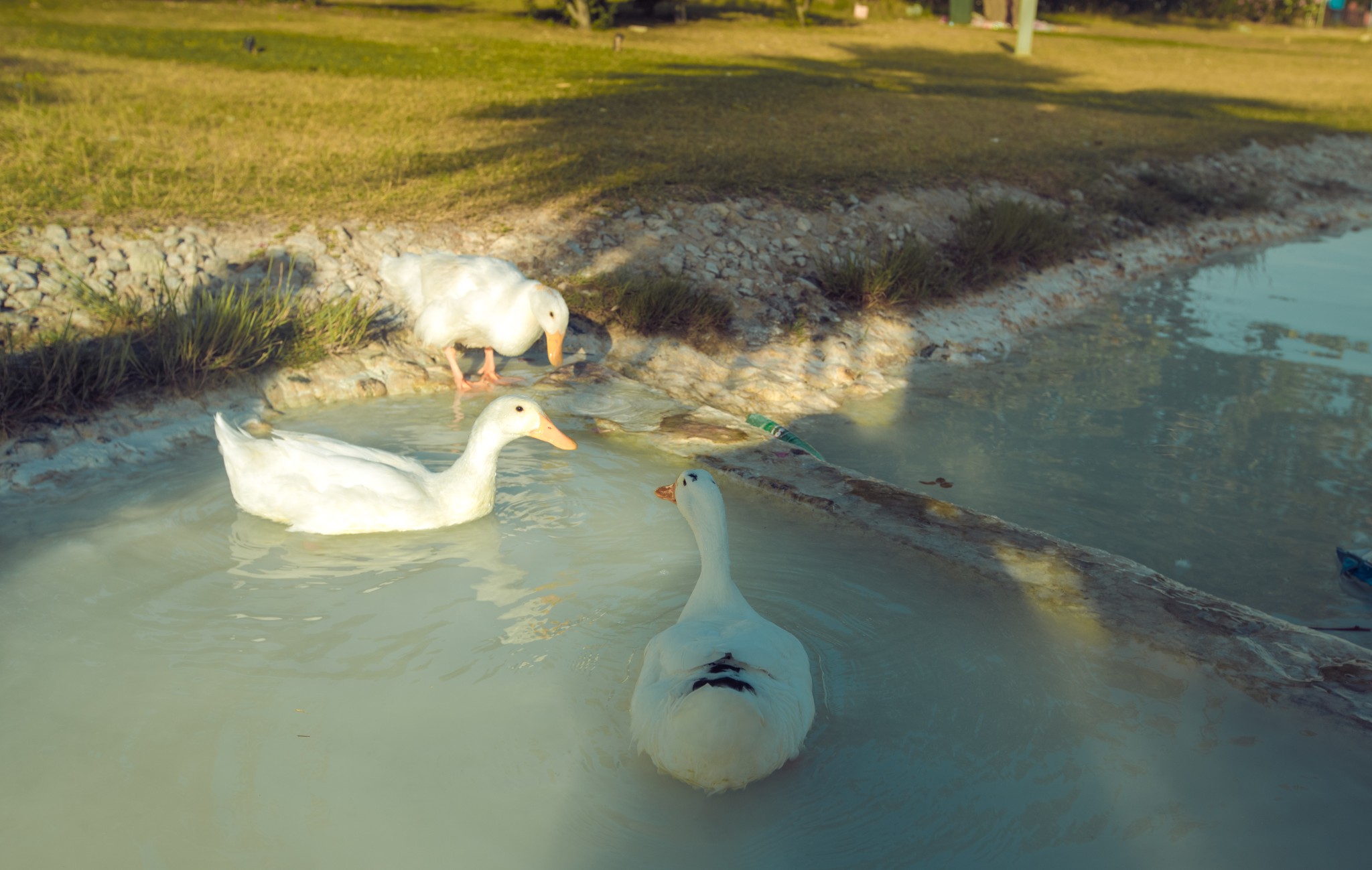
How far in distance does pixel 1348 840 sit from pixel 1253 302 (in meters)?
7.96

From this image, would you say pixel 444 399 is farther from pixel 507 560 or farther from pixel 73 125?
pixel 73 125

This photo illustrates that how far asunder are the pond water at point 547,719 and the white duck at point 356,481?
4.9 inches

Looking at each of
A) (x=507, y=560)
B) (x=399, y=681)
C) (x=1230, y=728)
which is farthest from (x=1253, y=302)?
(x=399, y=681)

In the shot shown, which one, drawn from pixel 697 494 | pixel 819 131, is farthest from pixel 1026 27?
pixel 697 494

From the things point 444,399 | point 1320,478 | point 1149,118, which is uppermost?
point 1149,118

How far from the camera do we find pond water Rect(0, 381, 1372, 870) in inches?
109

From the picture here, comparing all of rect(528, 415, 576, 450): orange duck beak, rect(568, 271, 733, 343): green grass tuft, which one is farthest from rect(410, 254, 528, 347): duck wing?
rect(528, 415, 576, 450): orange duck beak

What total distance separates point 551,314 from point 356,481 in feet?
6.19

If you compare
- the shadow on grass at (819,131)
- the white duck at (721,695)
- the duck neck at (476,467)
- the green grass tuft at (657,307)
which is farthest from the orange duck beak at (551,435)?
the shadow on grass at (819,131)

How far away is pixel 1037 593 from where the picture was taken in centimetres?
390

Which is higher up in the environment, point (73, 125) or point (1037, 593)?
point (73, 125)

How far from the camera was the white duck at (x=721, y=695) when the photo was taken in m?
2.75

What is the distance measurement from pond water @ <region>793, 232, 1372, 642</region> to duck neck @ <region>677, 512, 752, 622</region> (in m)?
2.09

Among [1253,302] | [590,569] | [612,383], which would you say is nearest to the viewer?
[590,569]
